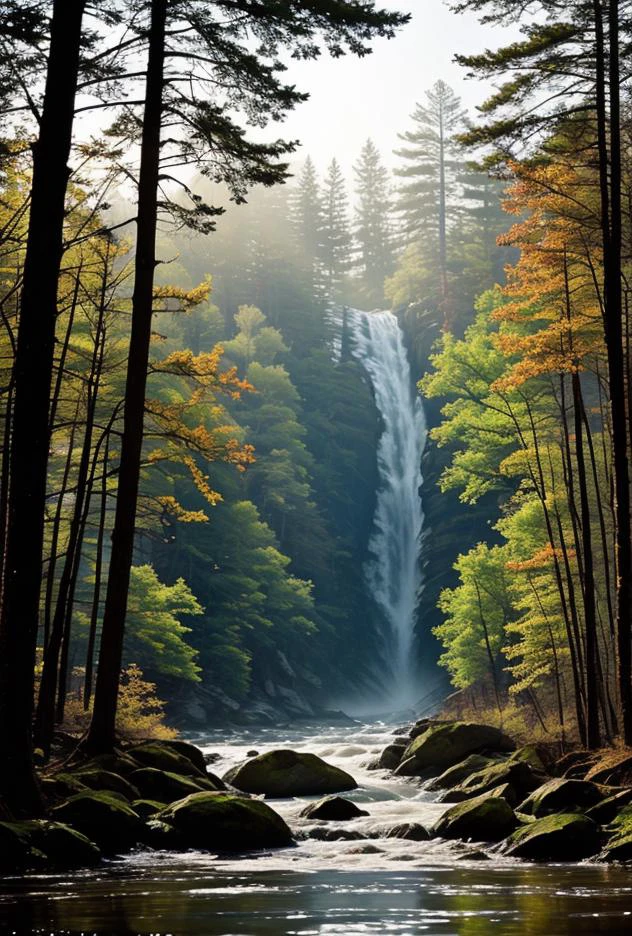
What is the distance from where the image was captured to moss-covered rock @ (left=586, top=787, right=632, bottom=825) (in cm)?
1115

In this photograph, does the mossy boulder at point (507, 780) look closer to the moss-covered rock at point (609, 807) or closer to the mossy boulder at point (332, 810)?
the mossy boulder at point (332, 810)

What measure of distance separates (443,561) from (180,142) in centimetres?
3508

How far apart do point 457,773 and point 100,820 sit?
1001 centimetres

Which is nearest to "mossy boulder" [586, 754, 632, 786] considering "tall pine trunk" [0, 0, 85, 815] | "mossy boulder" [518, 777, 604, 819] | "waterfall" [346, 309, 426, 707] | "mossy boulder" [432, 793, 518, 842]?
"mossy boulder" [518, 777, 604, 819]

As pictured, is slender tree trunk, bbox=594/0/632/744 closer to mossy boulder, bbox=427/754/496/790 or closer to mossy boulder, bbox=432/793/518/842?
mossy boulder, bbox=432/793/518/842

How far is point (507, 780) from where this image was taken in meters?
14.1

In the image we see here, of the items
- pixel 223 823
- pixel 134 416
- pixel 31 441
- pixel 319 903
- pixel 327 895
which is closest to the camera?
pixel 319 903

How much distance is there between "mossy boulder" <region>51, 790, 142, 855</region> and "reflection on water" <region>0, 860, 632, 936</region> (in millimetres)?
1234

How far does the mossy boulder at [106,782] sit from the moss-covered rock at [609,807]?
17.5 feet

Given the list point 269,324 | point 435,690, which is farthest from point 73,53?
point 269,324

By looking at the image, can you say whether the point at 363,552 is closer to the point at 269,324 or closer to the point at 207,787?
the point at 269,324

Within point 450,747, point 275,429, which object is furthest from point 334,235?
point 450,747

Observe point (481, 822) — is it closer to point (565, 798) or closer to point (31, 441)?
point (565, 798)

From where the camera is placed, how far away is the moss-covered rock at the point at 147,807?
11.3 m
